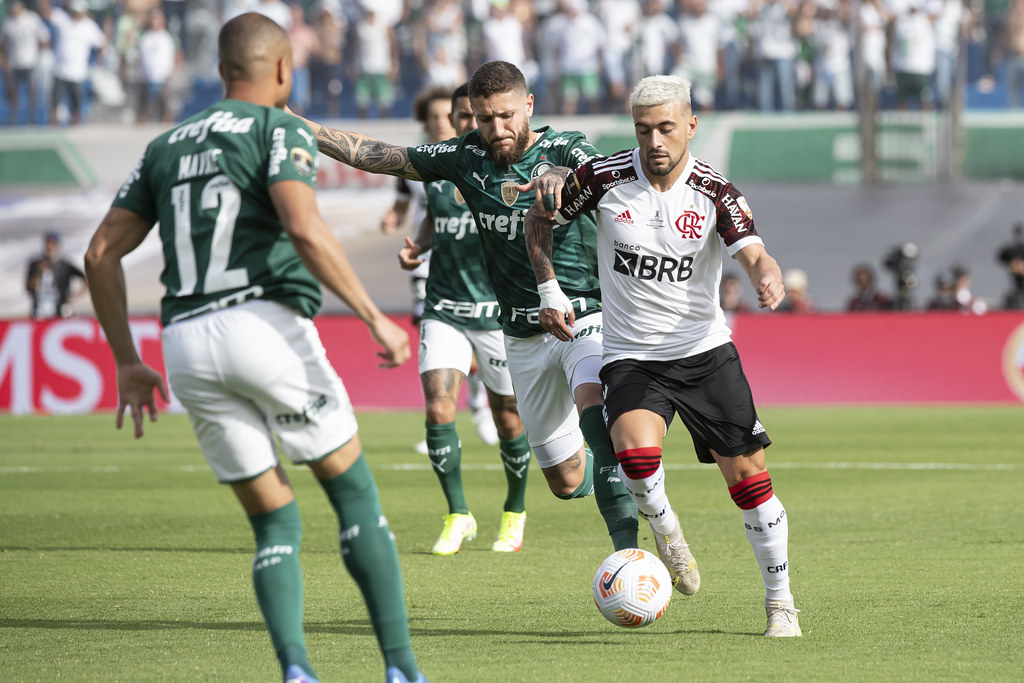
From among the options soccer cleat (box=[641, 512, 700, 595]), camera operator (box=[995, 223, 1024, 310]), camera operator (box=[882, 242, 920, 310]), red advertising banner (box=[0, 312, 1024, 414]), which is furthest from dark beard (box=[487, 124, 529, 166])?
camera operator (box=[995, 223, 1024, 310])

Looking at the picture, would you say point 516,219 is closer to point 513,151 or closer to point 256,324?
point 513,151

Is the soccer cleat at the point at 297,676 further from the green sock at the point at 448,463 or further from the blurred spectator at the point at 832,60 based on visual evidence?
the blurred spectator at the point at 832,60

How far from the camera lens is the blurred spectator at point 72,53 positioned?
24.2 metres

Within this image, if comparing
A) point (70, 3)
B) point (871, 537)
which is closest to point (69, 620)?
point (871, 537)

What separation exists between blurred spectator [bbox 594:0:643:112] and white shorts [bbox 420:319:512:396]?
1622 cm

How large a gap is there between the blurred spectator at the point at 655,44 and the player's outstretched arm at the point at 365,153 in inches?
685

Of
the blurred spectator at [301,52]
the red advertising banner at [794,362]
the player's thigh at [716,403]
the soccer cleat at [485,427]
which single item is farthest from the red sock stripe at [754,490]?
the blurred spectator at [301,52]

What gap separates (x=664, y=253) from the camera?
5.66 metres

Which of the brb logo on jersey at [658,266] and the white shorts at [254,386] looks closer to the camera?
the white shorts at [254,386]

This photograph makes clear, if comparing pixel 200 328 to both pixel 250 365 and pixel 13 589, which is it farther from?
pixel 13 589

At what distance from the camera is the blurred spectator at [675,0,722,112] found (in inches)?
922

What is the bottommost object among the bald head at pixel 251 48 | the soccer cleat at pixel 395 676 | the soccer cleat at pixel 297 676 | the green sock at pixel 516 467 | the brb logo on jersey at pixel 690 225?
the green sock at pixel 516 467

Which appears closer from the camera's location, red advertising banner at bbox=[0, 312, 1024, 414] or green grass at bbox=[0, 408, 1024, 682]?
green grass at bbox=[0, 408, 1024, 682]

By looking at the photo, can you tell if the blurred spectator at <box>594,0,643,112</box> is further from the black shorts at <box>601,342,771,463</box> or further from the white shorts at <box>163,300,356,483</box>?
the white shorts at <box>163,300,356,483</box>
